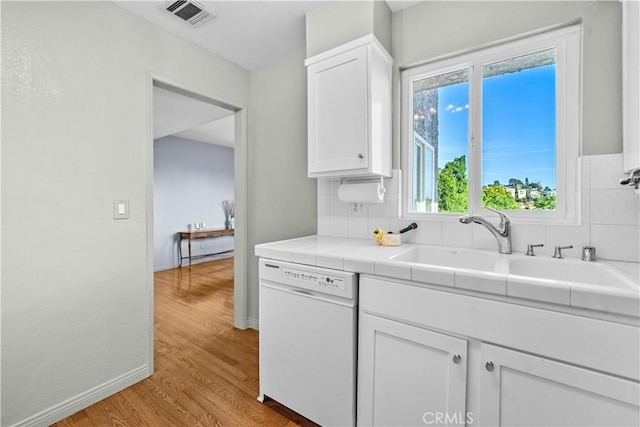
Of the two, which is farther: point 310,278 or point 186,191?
point 186,191

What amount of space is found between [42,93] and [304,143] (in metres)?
1.56

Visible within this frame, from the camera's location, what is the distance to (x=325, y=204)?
2.17 metres

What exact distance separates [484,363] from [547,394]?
0.59ft

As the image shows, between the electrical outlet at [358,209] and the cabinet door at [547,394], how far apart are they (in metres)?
1.14

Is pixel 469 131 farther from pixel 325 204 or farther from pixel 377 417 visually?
pixel 377 417

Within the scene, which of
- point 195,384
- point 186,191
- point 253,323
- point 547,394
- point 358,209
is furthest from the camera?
point 186,191

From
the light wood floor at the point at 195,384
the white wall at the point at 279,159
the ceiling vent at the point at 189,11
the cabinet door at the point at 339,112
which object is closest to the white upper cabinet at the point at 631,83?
the cabinet door at the point at 339,112

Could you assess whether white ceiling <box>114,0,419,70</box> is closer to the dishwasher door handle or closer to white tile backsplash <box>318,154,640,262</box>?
white tile backsplash <box>318,154,640,262</box>

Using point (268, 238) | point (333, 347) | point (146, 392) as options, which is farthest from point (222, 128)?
point (333, 347)

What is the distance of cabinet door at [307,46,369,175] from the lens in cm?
167

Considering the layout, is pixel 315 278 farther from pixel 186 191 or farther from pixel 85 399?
pixel 186 191

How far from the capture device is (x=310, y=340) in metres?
1.42

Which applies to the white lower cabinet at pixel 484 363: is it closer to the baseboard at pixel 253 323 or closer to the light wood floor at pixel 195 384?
the light wood floor at pixel 195 384

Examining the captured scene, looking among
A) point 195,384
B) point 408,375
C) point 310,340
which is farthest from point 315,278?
point 195,384
